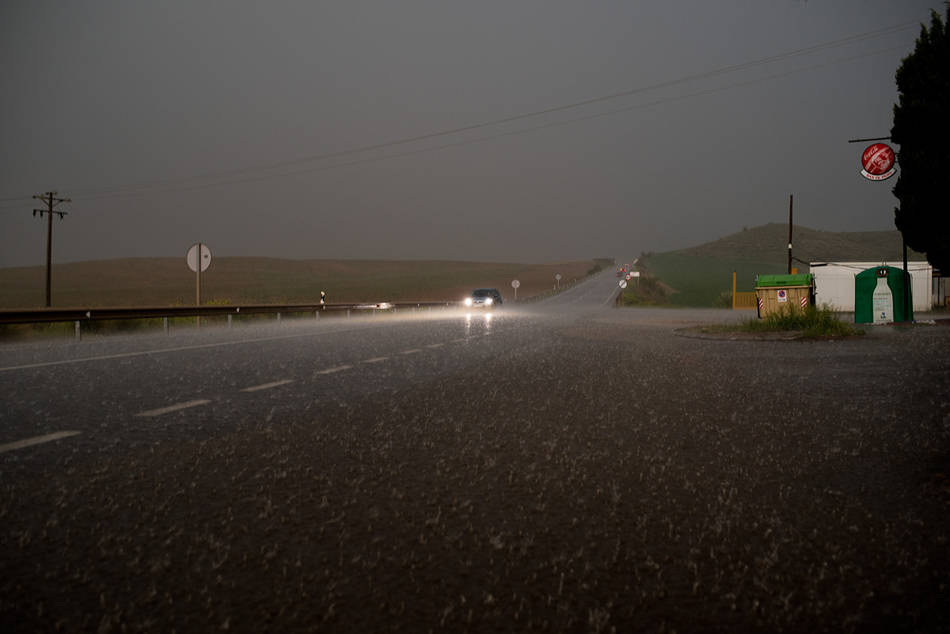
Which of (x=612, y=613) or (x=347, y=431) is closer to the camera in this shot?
(x=612, y=613)

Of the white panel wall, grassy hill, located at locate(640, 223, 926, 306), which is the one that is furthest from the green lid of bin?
grassy hill, located at locate(640, 223, 926, 306)

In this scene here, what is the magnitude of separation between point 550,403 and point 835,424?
2997 mm

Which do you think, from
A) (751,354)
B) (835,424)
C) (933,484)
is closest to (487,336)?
(751,354)

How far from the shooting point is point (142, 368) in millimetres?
12500

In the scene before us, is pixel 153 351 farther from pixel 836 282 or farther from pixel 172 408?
pixel 836 282

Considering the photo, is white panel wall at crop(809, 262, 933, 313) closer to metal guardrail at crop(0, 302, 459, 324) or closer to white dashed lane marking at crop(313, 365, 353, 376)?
metal guardrail at crop(0, 302, 459, 324)

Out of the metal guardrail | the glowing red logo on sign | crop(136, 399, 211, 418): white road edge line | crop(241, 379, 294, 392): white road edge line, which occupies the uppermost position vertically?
the glowing red logo on sign

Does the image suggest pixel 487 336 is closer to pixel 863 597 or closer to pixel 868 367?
pixel 868 367

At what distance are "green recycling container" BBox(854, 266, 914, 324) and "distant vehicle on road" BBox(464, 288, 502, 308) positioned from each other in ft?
96.8

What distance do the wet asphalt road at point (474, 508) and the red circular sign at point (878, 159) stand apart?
73.7 ft

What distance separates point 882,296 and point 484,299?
30530 mm

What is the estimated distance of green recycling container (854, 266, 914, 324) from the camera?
28.1 m

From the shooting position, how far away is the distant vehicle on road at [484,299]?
54.8 metres

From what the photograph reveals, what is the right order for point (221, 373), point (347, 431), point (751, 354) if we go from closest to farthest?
1. point (347, 431)
2. point (221, 373)
3. point (751, 354)
